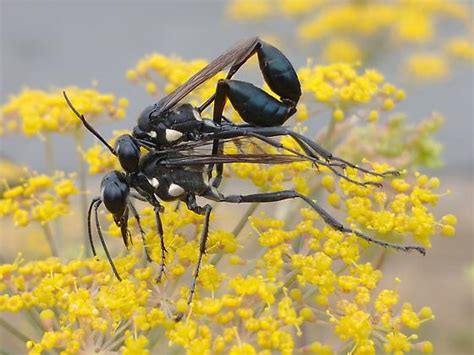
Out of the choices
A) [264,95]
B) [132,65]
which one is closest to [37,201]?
[264,95]

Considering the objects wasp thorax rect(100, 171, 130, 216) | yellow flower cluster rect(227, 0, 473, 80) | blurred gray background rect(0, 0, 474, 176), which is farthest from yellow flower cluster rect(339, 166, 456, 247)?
blurred gray background rect(0, 0, 474, 176)

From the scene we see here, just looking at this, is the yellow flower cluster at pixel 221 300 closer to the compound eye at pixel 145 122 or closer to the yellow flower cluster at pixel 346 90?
the compound eye at pixel 145 122

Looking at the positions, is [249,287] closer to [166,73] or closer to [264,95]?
[264,95]

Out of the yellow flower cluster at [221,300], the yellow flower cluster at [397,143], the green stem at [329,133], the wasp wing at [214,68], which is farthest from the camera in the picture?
the yellow flower cluster at [397,143]

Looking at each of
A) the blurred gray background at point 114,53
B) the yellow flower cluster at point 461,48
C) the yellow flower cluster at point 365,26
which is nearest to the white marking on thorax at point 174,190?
the yellow flower cluster at point 365,26

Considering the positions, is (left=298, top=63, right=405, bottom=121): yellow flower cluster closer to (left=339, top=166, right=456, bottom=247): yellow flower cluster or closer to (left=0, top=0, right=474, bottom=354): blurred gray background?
(left=339, top=166, right=456, bottom=247): yellow flower cluster

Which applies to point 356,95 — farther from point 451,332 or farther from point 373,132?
point 451,332
